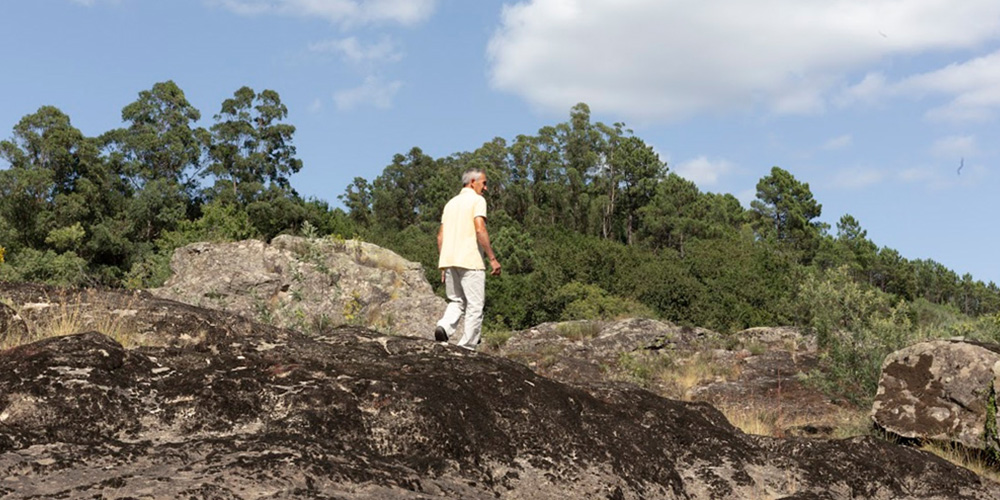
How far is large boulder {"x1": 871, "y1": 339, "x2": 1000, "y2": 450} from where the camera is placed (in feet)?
30.6

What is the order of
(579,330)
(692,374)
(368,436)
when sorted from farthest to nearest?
(579,330) < (692,374) < (368,436)

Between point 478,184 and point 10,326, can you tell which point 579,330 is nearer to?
point 478,184

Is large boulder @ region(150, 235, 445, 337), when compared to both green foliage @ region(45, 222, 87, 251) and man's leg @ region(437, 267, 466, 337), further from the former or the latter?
green foliage @ region(45, 222, 87, 251)

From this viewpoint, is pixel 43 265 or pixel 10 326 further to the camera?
pixel 43 265

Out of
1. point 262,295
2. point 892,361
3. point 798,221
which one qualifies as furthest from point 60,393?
point 798,221

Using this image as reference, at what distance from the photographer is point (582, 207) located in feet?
232

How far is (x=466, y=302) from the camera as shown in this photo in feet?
30.1

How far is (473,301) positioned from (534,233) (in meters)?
49.3

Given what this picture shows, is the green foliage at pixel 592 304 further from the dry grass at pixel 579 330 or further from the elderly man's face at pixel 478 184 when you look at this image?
the elderly man's face at pixel 478 184

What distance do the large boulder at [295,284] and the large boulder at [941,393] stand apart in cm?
925

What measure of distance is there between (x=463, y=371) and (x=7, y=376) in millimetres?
2621

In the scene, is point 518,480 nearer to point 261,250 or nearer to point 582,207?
point 261,250

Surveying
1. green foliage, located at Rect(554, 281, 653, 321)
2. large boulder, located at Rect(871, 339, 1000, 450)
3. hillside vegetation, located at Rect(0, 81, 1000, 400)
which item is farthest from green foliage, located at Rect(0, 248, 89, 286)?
large boulder, located at Rect(871, 339, 1000, 450)

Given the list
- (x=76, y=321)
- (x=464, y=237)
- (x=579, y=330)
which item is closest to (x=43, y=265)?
(x=579, y=330)
